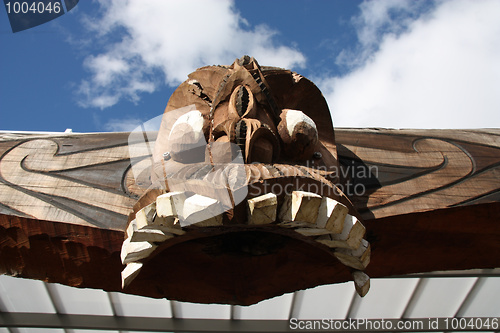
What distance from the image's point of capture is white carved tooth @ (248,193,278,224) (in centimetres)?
292

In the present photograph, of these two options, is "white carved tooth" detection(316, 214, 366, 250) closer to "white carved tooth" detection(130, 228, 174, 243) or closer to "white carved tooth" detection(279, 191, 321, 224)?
"white carved tooth" detection(279, 191, 321, 224)

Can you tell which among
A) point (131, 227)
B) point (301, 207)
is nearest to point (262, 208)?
point (301, 207)

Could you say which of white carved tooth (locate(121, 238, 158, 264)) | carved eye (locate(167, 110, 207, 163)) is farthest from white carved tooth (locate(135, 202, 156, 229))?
carved eye (locate(167, 110, 207, 163))

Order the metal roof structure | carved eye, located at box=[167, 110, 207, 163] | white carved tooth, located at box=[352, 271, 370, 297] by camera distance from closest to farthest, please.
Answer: white carved tooth, located at box=[352, 271, 370, 297] → carved eye, located at box=[167, 110, 207, 163] → the metal roof structure

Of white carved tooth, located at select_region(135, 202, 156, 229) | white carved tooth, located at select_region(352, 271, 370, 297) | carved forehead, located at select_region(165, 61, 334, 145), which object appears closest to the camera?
white carved tooth, located at select_region(135, 202, 156, 229)

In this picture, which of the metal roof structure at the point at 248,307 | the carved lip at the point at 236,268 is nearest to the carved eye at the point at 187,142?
the carved lip at the point at 236,268

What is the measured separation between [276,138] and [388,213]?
100cm

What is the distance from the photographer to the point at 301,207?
2979mm

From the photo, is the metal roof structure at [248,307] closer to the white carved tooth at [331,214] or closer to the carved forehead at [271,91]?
the carved forehead at [271,91]

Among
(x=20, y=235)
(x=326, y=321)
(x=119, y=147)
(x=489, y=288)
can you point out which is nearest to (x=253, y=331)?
(x=326, y=321)

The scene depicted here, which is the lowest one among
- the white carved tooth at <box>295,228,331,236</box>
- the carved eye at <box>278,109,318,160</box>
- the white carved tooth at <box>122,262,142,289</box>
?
the white carved tooth at <box>122,262,142,289</box>

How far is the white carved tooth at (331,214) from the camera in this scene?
10.0ft

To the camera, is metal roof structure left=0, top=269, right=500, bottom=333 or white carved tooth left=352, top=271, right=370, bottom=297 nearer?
white carved tooth left=352, top=271, right=370, bottom=297

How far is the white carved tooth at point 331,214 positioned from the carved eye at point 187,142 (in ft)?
3.06
